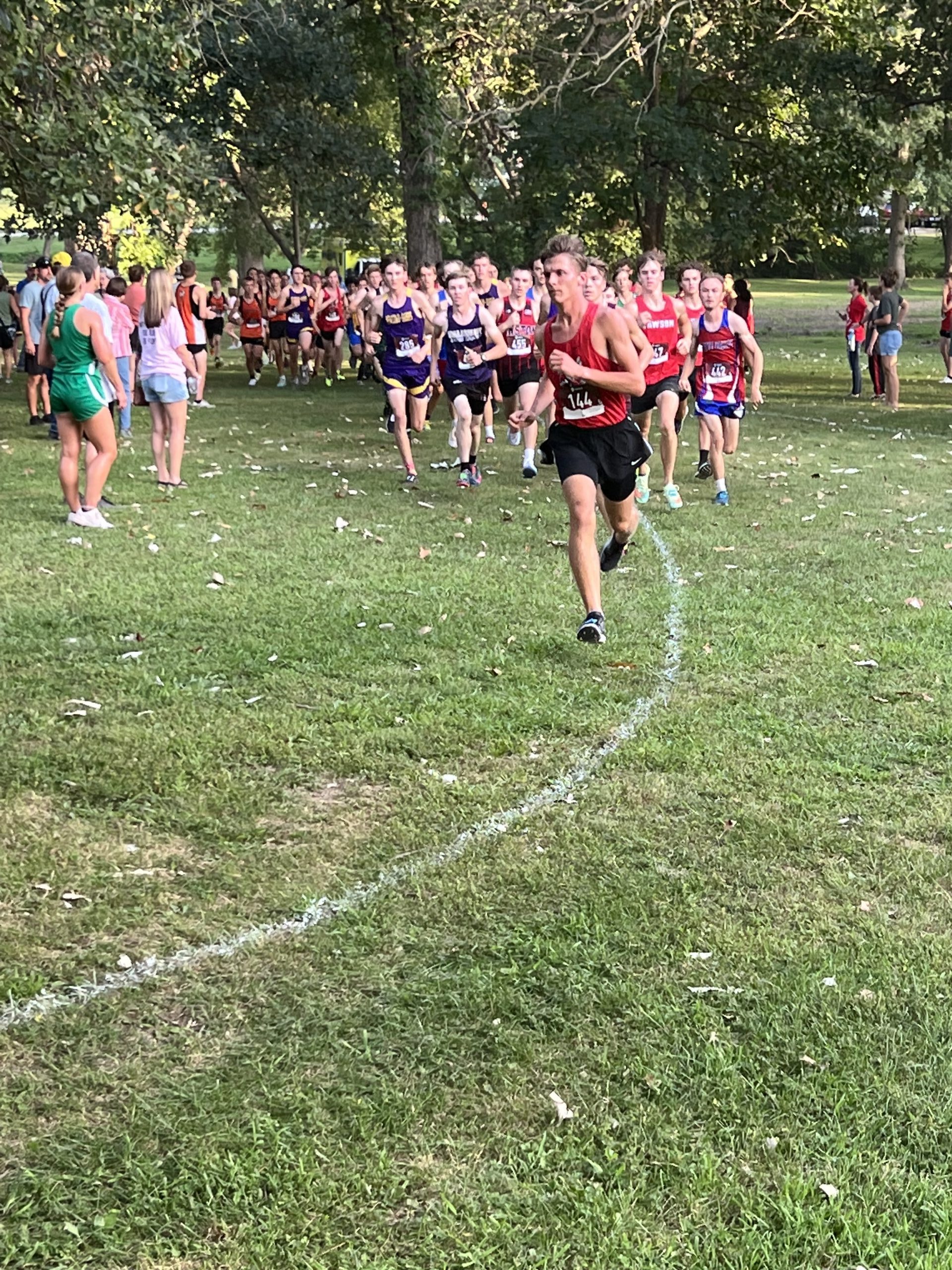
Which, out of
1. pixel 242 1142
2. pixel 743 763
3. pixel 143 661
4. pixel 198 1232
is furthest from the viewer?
pixel 143 661

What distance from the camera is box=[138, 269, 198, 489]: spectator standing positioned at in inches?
476

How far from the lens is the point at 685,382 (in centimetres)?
1238

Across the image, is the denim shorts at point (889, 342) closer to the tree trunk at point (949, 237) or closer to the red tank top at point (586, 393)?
the red tank top at point (586, 393)

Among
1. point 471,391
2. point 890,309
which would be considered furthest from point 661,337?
point 890,309

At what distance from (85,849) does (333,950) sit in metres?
1.19

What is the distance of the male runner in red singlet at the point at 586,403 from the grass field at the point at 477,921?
1.75 feet

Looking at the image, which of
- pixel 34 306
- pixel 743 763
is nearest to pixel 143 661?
pixel 743 763

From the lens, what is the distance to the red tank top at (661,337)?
1170 centimetres

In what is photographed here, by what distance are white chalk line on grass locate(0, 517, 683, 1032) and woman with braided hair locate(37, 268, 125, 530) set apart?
611 centimetres

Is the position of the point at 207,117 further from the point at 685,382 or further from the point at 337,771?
the point at 337,771

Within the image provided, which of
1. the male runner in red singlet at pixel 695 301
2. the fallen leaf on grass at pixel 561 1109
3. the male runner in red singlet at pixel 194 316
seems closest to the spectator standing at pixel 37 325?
the male runner in red singlet at pixel 194 316

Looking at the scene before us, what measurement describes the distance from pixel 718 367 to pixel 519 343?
2626 mm

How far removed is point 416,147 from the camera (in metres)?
23.6

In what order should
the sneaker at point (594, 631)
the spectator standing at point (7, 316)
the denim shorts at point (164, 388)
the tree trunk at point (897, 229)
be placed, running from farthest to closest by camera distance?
the tree trunk at point (897, 229), the spectator standing at point (7, 316), the denim shorts at point (164, 388), the sneaker at point (594, 631)
